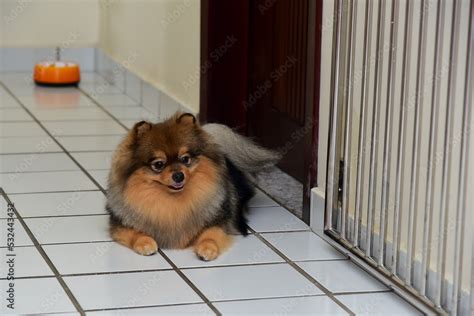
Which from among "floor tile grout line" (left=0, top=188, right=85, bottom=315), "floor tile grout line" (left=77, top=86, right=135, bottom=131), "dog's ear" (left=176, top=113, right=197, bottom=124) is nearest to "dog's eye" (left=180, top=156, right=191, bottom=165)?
"dog's ear" (left=176, top=113, right=197, bottom=124)

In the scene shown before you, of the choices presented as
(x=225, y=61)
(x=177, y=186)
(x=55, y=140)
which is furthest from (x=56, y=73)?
(x=177, y=186)

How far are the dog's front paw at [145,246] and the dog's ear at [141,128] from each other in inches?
15.1

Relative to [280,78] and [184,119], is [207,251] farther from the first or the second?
[280,78]

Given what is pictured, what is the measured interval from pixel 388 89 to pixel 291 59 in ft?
4.69

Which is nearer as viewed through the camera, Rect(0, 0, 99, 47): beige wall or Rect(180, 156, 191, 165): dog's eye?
Rect(180, 156, 191, 165): dog's eye

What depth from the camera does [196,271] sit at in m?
3.52

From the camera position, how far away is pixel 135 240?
3.70 metres

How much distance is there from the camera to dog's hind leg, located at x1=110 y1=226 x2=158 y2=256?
3654 millimetres

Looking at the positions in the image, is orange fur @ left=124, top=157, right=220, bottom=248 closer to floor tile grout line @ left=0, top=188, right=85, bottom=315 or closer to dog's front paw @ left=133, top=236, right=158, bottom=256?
dog's front paw @ left=133, top=236, right=158, bottom=256

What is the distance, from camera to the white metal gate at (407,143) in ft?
9.66

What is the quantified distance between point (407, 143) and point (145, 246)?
1.02 meters

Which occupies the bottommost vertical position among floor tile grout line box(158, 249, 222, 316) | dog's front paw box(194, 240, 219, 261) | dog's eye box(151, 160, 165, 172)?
floor tile grout line box(158, 249, 222, 316)

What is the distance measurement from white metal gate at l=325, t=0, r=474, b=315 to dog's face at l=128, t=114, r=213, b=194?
512 mm

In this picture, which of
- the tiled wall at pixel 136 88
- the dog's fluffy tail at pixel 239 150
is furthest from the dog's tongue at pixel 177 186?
the tiled wall at pixel 136 88
